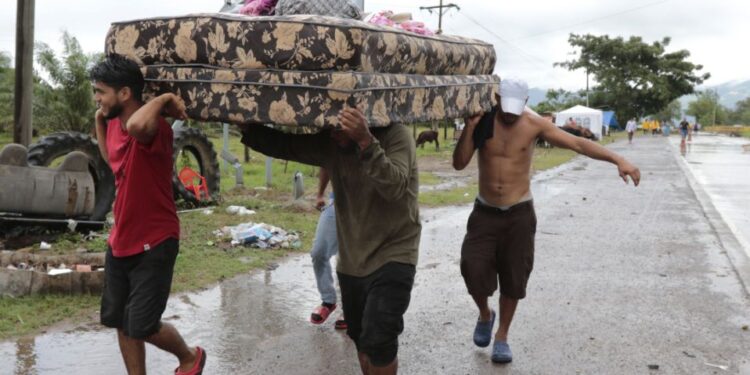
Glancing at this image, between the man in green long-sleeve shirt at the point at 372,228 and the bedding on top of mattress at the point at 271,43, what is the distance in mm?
504

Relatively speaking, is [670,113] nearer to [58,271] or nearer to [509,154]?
[509,154]

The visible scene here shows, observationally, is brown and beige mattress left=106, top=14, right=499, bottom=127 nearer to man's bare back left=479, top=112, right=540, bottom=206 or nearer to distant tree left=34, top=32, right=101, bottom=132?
man's bare back left=479, top=112, right=540, bottom=206

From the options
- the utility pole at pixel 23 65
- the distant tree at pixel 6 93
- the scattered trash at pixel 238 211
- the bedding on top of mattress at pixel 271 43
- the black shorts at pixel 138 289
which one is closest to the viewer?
the bedding on top of mattress at pixel 271 43

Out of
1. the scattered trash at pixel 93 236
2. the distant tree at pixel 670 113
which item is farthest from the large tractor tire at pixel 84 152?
the distant tree at pixel 670 113

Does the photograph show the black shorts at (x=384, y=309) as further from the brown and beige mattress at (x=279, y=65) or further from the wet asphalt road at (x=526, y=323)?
the wet asphalt road at (x=526, y=323)

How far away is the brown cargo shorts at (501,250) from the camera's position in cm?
470

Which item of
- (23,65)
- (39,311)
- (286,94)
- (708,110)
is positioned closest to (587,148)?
(286,94)

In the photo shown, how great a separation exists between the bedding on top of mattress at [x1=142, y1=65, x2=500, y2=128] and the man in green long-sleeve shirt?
349mm

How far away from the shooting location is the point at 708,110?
426 feet

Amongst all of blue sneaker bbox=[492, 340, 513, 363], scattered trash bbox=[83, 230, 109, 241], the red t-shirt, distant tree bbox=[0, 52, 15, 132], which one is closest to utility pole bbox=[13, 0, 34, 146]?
scattered trash bbox=[83, 230, 109, 241]

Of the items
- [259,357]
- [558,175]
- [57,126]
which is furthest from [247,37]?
[558,175]

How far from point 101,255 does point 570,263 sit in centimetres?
489

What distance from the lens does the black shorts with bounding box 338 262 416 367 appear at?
3.41 m

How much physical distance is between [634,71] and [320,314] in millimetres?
67207
